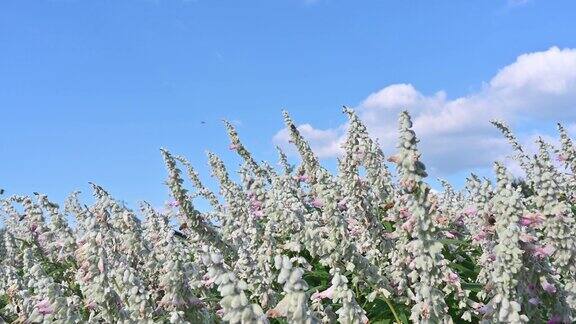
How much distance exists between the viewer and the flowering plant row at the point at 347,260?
6.08 meters

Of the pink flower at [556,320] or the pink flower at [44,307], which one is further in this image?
the pink flower at [44,307]

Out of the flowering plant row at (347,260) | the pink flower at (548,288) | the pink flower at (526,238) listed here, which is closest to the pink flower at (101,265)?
the flowering plant row at (347,260)

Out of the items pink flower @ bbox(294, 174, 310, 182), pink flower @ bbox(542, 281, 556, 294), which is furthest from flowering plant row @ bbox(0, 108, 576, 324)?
pink flower @ bbox(294, 174, 310, 182)

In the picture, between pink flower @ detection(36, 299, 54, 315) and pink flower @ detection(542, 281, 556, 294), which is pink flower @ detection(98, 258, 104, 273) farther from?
pink flower @ detection(542, 281, 556, 294)

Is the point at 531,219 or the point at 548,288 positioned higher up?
the point at 531,219

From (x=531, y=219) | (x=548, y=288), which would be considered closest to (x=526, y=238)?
(x=548, y=288)

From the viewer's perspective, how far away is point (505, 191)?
6539 millimetres

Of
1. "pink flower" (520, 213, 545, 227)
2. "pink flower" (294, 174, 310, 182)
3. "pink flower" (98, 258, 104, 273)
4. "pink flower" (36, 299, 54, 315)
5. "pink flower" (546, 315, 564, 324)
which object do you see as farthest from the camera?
"pink flower" (294, 174, 310, 182)

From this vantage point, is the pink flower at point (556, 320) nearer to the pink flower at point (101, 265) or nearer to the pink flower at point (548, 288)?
the pink flower at point (548, 288)

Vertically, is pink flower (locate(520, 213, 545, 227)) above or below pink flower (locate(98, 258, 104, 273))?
below

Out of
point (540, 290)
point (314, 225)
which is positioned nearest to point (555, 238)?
point (540, 290)

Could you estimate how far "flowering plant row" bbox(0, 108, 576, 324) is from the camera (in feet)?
19.9

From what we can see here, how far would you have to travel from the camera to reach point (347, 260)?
781cm

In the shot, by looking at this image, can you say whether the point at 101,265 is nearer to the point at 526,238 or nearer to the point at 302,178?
the point at 526,238
